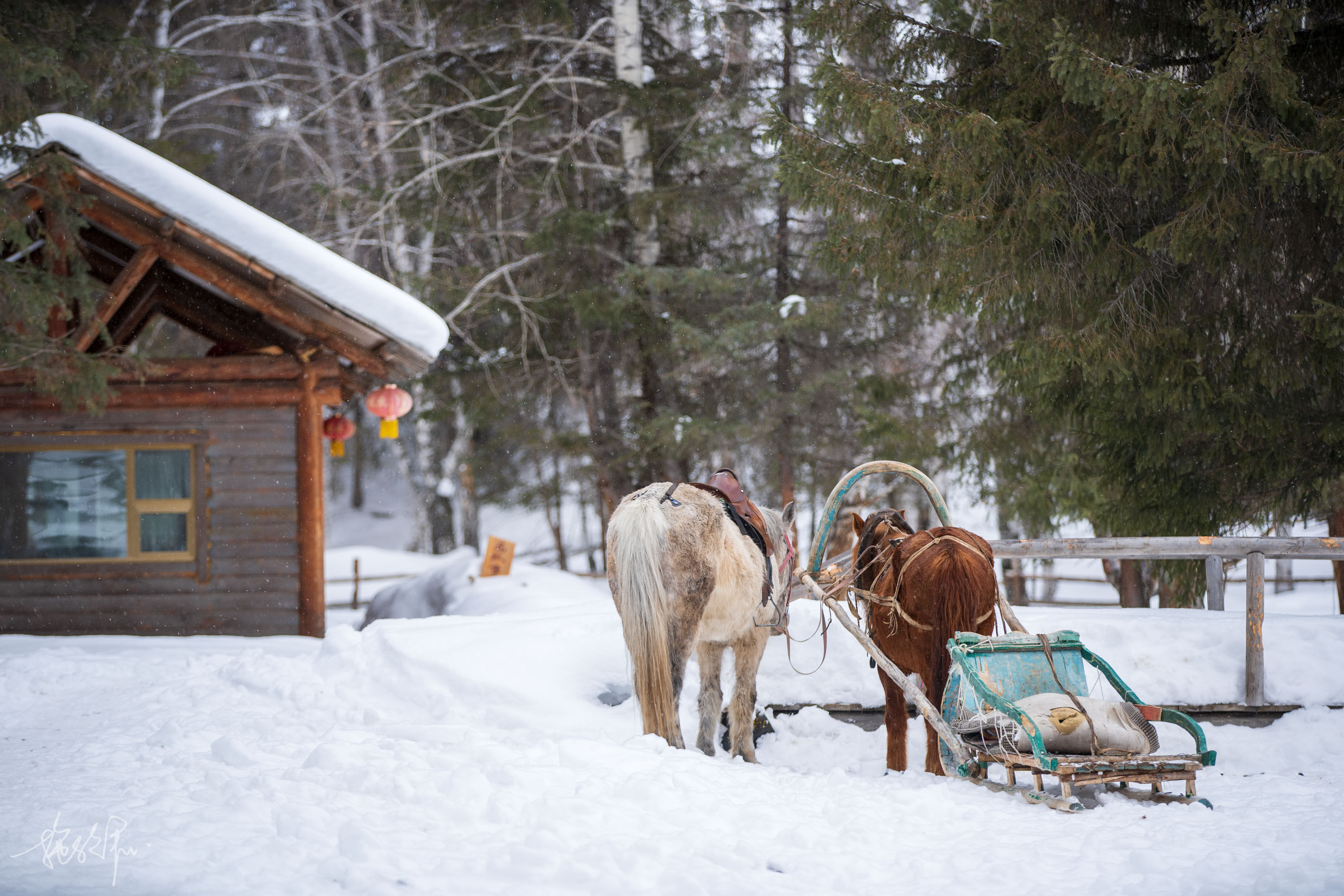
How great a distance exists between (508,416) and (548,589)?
19.3 ft

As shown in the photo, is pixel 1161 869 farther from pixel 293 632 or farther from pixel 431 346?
pixel 293 632

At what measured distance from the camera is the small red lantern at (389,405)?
10250 mm

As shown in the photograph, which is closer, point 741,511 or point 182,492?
point 741,511

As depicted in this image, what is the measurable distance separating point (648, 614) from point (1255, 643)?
4.20 m

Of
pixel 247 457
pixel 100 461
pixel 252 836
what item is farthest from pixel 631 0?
pixel 252 836

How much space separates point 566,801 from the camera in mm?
3873

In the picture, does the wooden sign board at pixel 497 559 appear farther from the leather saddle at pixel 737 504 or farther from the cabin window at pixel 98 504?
the leather saddle at pixel 737 504

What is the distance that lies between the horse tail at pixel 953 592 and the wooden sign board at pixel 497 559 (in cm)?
845

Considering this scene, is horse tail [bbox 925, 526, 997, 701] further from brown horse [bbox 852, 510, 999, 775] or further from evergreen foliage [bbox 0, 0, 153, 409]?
evergreen foliage [bbox 0, 0, 153, 409]

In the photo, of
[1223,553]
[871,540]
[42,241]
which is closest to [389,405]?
[42,241]

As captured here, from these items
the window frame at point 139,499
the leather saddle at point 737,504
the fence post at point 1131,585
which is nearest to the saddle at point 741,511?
the leather saddle at point 737,504

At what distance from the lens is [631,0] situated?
13.4 m

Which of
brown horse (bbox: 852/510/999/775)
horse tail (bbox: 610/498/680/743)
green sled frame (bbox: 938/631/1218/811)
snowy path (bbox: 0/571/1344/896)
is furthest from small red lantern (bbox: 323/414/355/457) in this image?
green sled frame (bbox: 938/631/1218/811)

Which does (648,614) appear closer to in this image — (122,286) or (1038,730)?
(1038,730)
